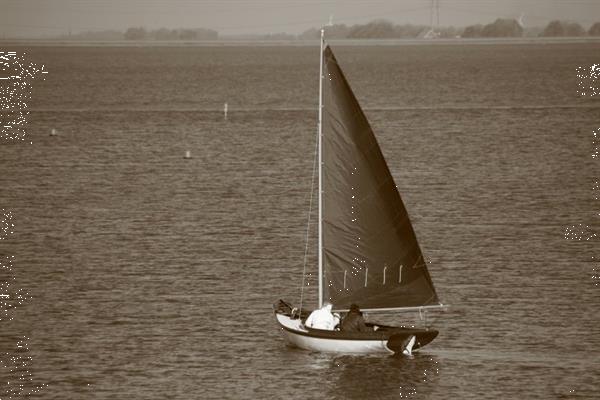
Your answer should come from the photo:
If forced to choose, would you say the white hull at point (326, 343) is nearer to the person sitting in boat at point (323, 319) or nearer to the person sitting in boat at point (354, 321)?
the person sitting in boat at point (323, 319)

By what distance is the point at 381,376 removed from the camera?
47188mm

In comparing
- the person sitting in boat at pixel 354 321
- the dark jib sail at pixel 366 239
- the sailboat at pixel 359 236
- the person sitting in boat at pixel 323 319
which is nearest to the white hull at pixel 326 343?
the sailboat at pixel 359 236

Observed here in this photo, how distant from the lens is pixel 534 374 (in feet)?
158

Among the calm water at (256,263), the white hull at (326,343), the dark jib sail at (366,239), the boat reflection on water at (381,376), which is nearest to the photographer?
the boat reflection on water at (381,376)

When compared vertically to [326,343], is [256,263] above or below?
below

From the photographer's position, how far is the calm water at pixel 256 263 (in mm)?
48094

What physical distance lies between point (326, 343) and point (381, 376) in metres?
2.31

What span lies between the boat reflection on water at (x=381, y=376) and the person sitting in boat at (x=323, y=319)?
4.24ft

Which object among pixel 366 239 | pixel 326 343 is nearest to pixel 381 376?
pixel 326 343

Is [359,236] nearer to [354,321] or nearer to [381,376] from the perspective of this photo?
[354,321]

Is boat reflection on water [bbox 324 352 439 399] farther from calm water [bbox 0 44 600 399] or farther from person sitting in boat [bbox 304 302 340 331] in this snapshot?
person sitting in boat [bbox 304 302 340 331]

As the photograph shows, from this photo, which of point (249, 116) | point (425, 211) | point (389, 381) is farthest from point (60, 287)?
point (249, 116)

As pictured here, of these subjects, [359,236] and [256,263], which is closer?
[359,236]

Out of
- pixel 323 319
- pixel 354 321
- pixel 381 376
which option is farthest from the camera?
pixel 323 319
